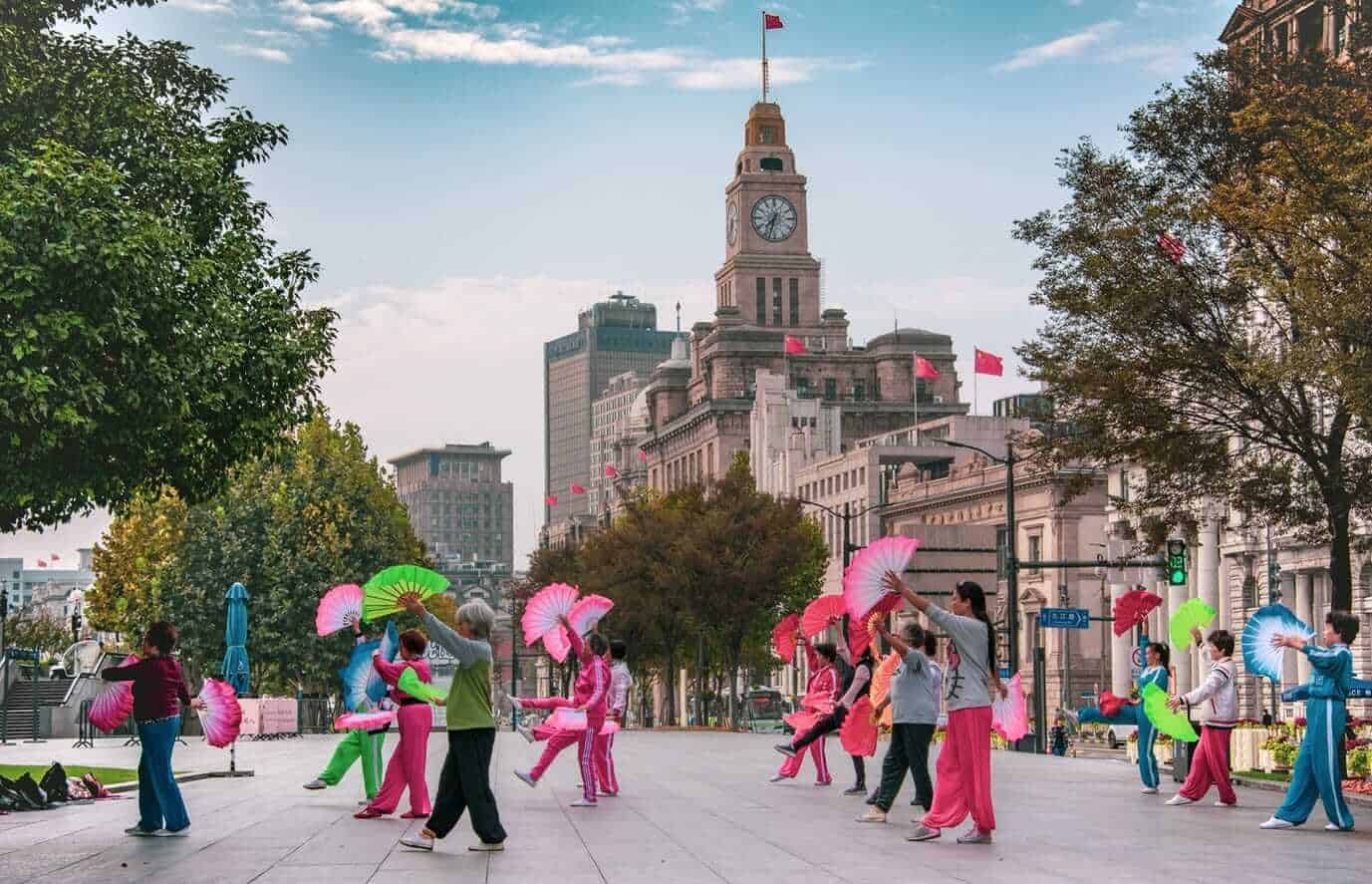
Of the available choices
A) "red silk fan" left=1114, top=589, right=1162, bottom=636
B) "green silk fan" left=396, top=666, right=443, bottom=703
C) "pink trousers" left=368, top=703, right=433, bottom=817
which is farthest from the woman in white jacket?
"green silk fan" left=396, top=666, right=443, bottom=703

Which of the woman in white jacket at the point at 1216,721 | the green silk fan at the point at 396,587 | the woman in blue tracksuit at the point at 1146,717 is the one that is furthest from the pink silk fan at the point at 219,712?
the woman in white jacket at the point at 1216,721

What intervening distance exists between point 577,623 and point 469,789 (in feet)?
28.4

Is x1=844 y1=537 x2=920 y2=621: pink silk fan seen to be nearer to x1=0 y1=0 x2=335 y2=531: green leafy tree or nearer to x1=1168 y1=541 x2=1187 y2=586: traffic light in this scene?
x1=0 y1=0 x2=335 y2=531: green leafy tree

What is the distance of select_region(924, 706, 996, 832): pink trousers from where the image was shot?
61.8ft

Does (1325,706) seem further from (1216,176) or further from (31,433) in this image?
(1216,176)

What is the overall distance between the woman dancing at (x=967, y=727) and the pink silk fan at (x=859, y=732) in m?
6.35

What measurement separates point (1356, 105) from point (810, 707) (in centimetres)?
1287

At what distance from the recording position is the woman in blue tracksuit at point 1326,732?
21016mm

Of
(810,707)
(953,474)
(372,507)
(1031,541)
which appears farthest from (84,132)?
(953,474)

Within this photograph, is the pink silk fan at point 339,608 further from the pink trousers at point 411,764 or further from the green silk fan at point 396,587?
the green silk fan at point 396,587

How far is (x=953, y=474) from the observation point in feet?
393

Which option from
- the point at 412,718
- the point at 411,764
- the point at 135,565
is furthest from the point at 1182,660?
the point at 412,718

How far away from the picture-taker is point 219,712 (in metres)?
22.8

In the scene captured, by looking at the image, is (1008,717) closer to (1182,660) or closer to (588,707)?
(588,707)
